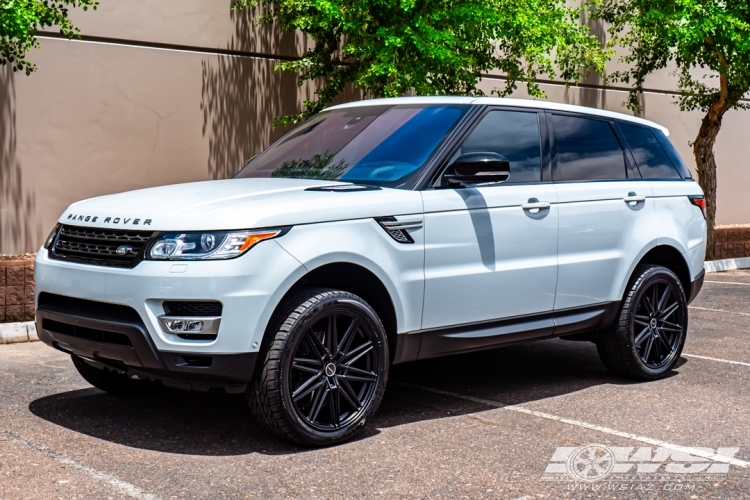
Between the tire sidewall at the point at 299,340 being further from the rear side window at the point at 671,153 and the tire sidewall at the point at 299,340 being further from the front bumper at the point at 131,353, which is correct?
the rear side window at the point at 671,153

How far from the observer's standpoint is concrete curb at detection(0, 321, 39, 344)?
8.84m

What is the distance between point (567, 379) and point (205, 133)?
792 centimetres

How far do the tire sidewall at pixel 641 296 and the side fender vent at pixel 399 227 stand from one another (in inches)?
87.1

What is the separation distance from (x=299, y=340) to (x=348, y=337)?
34 centimetres

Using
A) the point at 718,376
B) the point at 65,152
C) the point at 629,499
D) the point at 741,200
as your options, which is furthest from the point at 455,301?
the point at 741,200

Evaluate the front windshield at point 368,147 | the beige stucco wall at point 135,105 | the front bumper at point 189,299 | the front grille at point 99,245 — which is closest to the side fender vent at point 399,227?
the front windshield at point 368,147

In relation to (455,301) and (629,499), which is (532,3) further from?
(629,499)

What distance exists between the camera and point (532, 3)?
12.9 m

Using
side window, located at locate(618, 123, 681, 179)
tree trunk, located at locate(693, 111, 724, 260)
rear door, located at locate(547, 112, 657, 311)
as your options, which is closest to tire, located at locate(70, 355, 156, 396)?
rear door, located at locate(547, 112, 657, 311)

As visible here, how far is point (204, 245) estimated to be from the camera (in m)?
4.89

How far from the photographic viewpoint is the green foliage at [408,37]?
11.6 metres

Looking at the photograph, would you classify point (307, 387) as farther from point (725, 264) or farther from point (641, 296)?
point (725, 264)

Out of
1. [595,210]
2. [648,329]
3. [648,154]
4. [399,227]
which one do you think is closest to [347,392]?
[399,227]

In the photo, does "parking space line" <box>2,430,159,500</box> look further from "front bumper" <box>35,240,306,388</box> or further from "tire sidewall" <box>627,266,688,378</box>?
"tire sidewall" <box>627,266,688,378</box>
